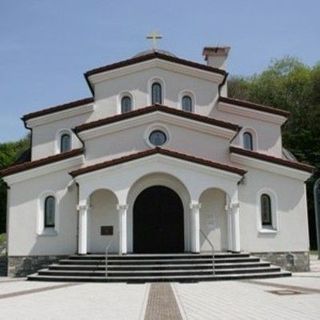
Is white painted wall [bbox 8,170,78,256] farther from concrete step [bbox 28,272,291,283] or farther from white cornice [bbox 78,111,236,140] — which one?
concrete step [bbox 28,272,291,283]

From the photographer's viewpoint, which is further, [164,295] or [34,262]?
[34,262]

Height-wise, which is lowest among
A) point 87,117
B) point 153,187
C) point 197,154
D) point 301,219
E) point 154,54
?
point 301,219

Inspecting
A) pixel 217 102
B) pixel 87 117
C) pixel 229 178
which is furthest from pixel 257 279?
pixel 87 117

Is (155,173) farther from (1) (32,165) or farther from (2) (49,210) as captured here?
(1) (32,165)

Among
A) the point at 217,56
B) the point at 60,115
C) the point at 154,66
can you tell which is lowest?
the point at 60,115

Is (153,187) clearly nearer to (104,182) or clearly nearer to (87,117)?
(104,182)

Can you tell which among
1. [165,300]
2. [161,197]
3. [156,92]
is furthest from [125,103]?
[165,300]

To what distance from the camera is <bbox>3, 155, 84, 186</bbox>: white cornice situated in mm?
21844

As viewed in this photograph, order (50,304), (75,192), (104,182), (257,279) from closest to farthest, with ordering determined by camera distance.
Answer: (50,304)
(257,279)
(104,182)
(75,192)

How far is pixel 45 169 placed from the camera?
21938 millimetres

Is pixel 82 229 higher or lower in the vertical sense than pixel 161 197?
lower

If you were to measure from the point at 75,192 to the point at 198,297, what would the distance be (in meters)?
10.2

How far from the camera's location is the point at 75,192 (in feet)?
71.7

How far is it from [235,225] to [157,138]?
5195mm
